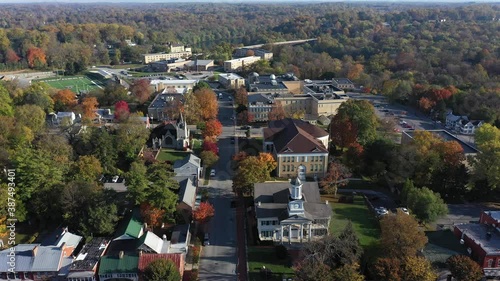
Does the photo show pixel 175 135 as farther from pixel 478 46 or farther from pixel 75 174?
pixel 478 46

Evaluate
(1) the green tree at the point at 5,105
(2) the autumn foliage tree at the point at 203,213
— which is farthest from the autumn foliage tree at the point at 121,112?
(2) the autumn foliage tree at the point at 203,213

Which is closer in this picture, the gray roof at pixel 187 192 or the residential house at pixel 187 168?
the gray roof at pixel 187 192

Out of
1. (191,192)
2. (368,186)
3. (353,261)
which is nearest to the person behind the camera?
(353,261)

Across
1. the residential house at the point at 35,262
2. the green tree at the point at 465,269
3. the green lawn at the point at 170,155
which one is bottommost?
the green lawn at the point at 170,155

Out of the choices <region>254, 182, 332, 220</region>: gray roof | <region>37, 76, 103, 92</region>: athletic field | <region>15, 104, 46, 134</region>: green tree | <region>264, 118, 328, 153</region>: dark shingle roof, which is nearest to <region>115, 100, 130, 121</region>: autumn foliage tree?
<region>15, 104, 46, 134</region>: green tree

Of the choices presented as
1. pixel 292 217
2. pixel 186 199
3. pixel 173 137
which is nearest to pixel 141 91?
pixel 173 137

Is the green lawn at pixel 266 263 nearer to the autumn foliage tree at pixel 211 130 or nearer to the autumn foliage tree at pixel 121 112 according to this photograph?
the autumn foliage tree at pixel 211 130

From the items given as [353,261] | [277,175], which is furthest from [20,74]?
[353,261]

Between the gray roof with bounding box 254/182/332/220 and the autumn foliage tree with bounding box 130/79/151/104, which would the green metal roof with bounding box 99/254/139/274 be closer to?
the gray roof with bounding box 254/182/332/220
